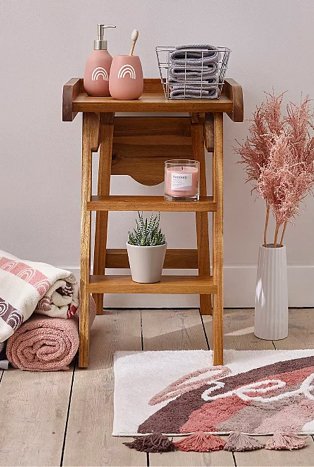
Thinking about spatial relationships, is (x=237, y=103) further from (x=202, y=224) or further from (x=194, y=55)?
(x=202, y=224)

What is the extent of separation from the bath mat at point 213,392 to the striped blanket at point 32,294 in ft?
0.75

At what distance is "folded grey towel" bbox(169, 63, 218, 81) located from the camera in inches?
98.7

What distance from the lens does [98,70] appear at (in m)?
2.61

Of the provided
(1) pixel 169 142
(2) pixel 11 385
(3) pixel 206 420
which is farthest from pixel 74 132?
(3) pixel 206 420

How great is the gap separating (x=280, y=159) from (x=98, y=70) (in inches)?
22.7

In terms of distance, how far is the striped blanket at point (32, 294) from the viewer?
8.26ft

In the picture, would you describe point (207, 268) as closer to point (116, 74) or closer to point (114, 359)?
point (114, 359)

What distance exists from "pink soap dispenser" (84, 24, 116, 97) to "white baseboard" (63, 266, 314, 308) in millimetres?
731

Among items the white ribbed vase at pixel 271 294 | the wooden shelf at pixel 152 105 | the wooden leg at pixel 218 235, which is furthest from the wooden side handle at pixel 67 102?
the white ribbed vase at pixel 271 294

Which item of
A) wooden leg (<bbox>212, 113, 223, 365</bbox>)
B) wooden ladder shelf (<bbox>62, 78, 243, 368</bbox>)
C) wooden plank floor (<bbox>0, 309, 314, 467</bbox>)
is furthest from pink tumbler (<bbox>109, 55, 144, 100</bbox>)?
wooden plank floor (<bbox>0, 309, 314, 467</bbox>)

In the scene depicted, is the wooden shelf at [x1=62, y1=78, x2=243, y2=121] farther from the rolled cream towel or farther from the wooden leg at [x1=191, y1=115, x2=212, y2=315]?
the rolled cream towel

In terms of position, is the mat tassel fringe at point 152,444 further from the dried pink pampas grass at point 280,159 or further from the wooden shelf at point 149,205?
the dried pink pampas grass at point 280,159

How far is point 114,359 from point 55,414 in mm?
374

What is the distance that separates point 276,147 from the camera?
257 centimetres
